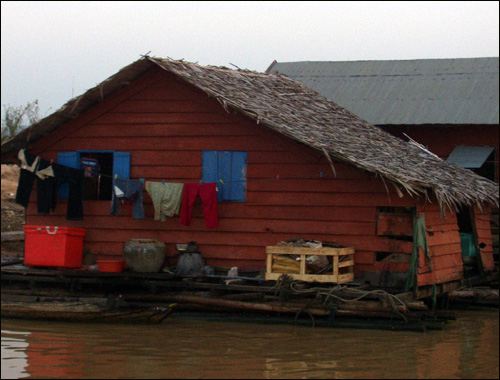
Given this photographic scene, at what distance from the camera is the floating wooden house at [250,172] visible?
1339cm

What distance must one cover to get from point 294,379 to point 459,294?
28.8 feet

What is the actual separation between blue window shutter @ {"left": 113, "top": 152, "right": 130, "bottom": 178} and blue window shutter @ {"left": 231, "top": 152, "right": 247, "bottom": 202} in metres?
2.15

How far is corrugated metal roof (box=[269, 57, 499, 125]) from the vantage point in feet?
67.5

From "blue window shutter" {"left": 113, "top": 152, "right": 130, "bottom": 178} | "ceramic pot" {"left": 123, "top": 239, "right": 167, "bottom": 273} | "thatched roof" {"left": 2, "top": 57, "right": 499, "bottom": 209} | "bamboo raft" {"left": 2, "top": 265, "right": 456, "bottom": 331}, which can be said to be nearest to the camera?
"bamboo raft" {"left": 2, "top": 265, "right": 456, "bottom": 331}

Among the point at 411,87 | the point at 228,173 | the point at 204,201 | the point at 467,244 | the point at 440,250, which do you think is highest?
the point at 411,87

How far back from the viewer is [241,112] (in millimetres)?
13812

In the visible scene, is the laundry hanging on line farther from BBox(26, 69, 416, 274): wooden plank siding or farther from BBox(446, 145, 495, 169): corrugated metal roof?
BBox(446, 145, 495, 169): corrugated metal roof

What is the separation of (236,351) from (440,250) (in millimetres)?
5738

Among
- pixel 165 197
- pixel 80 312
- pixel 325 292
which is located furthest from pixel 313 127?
pixel 80 312

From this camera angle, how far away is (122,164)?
15.0 metres

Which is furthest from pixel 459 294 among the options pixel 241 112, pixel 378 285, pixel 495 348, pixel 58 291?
pixel 58 291

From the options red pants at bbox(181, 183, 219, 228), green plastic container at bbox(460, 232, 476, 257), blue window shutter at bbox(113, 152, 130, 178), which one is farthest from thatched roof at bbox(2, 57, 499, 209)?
red pants at bbox(181, 183, 219, 228)

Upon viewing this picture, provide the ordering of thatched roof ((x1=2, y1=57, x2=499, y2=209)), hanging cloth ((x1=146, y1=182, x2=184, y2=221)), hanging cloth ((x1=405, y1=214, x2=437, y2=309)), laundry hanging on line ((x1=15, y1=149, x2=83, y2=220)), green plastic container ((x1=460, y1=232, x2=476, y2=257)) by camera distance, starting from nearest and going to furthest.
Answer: hanging cloth ((x1=405, y1=214, x2=437, y2=309))
thatched roof ((x1=2, y1=57, x2=499, y2=209))
hanging cloth ((x1=146, y1=182, x2=184, y2=221))
laundry hanging on line ((x1=15, y1=149, x2=83, y2=220))
green plastic container ((x1=460, y1=232, x2=476, y2=257))

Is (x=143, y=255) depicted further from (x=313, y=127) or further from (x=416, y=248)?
(x=416, y=248)
